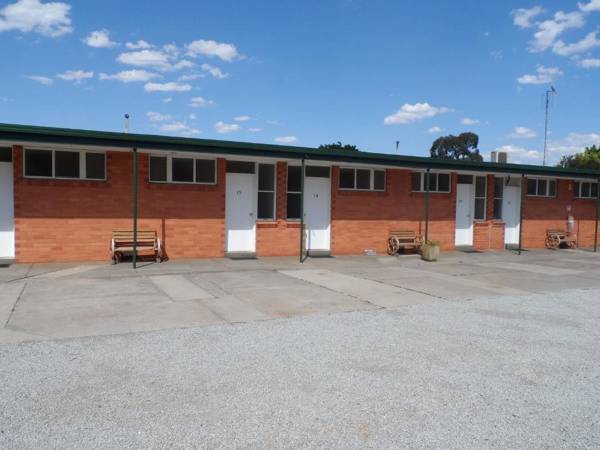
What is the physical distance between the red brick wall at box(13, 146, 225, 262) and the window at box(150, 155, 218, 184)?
0.18 m

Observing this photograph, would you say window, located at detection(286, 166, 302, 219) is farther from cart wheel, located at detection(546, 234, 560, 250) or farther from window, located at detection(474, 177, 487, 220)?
cart wheel, located at detection(546, 234, 560, 250)

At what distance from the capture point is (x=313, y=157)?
45.0ft

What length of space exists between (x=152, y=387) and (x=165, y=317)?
264 centimetres

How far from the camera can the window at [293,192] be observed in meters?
14.9

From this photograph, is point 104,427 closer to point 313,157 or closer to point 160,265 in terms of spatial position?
point 160,265

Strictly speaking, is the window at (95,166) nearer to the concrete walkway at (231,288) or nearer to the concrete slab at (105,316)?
the concrete walkway at (231,288)

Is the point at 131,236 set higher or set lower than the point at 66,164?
lower

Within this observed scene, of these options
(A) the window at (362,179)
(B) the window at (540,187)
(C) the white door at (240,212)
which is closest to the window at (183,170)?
(C) the white door at (240,212)

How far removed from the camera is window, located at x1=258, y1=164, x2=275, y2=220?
47.9 feet

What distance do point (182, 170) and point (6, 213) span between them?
4.22 m

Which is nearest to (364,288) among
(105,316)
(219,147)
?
(105,316)

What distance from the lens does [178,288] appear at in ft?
30.3

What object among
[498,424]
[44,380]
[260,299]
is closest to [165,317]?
[260,299]

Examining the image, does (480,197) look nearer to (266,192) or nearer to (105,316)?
(266,192)
